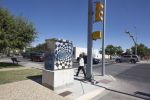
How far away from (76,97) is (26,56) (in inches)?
1700

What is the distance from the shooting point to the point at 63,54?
1034cm

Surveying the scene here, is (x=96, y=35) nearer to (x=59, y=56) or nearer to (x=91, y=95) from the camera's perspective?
(x=59, y=56)

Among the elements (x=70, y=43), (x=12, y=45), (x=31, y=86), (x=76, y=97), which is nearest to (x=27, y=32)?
(x=12, y=45)

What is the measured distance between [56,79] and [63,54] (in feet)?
5.21

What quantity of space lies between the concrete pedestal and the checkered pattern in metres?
0.39

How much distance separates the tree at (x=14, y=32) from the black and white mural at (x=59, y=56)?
30.9 ft

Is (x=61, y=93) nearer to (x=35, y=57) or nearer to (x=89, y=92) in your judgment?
(x=89, y=92)

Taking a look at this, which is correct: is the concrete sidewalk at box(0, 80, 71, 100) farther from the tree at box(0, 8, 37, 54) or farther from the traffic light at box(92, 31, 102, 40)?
the tree at box(0, 8, 37, 54)

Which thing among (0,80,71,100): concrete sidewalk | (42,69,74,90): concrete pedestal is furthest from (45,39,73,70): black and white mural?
(0,80,71,100): concrete sidewalk

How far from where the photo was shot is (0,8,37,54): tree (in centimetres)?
1830

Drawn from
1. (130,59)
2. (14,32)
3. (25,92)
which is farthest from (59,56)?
(130,59)

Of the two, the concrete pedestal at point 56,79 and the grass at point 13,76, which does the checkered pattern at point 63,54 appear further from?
the grass at point 13,76

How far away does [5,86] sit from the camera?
28.7 feet

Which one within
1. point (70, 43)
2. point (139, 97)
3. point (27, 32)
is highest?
point (27, 32)
